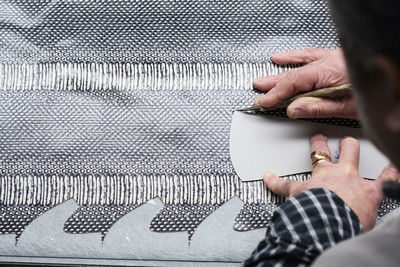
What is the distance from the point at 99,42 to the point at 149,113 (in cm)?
15

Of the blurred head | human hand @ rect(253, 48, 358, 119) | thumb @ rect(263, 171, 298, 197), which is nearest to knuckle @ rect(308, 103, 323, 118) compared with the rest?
human hand @ rect(253, 48, 358, 119)

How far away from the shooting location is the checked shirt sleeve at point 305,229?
0.54m

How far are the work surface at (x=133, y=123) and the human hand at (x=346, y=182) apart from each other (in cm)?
3

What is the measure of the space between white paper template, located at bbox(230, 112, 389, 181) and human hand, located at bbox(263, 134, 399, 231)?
13 mm

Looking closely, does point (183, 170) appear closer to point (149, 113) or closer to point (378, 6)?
point (149, 113)

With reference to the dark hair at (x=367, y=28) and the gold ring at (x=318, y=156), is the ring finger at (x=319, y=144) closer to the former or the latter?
the gold ring at (x=318, y=156)

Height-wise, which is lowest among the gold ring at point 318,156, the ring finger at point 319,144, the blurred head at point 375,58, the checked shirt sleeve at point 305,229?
the checked shirt sleeve at point 305,229

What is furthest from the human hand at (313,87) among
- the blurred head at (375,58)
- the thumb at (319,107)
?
the blurred head at (375,58)

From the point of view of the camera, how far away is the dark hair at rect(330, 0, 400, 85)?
0.25 m

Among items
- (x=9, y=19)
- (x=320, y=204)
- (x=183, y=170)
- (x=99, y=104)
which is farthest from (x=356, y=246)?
(x=9, y=19)

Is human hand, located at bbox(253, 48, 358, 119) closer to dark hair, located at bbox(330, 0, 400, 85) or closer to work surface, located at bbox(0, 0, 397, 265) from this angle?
work surface, located at bbox(0, 0, 397, 265)

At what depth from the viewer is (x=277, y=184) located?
64 centimetres

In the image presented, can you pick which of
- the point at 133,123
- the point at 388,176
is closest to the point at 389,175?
the point at 388,176

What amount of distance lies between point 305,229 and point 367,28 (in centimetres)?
35
